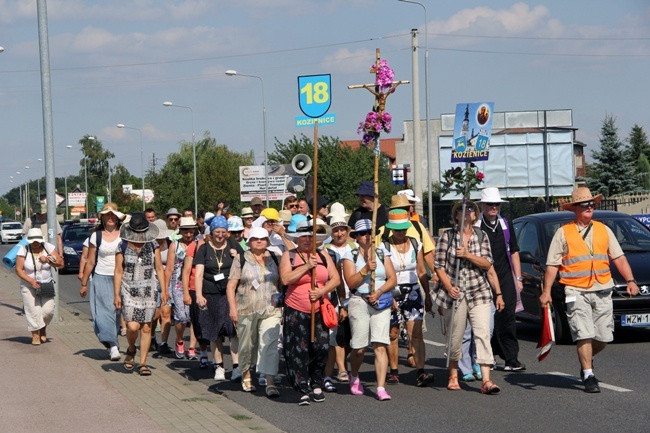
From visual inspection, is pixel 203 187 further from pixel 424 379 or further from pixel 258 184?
pixel 424 379

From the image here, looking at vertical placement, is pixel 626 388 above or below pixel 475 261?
below


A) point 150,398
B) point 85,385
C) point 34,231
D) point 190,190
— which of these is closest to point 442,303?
point 150,398

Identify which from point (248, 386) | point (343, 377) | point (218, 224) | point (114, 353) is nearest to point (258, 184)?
point (114, 353)

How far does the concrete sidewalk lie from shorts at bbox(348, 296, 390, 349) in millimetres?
1240

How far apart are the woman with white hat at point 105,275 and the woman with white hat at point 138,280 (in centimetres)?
80

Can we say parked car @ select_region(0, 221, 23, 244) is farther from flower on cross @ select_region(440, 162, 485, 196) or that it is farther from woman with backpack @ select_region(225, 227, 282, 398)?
flower on cross @ select_region(440, 162, 485, 196)

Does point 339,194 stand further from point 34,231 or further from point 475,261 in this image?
point 475,261

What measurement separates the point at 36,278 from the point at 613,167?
4755 cm

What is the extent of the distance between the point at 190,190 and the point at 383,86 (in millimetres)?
53058

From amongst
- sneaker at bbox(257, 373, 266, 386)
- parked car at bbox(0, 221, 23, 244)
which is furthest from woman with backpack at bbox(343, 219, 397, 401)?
parked car at bbox(0, 221, 23, 244)

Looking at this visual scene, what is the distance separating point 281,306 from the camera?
1041cm

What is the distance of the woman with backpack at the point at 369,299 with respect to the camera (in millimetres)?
9859

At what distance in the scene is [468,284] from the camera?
397 inches

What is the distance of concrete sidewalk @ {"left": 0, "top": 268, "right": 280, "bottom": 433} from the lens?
8727mm
